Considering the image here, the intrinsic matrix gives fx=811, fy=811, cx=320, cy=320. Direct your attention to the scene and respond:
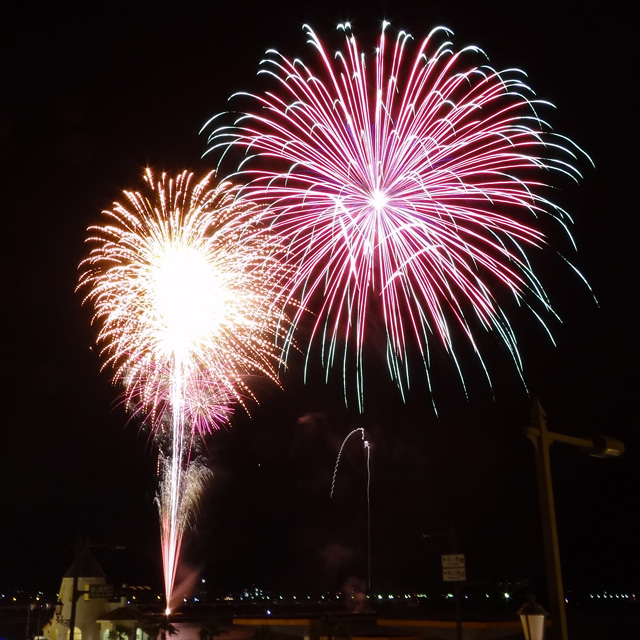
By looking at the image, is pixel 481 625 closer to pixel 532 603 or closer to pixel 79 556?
pixel 79 556

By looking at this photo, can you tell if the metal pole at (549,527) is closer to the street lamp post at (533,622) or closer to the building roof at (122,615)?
the street lamp post at (533,622)

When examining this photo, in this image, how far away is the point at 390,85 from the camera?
22562 millimetres

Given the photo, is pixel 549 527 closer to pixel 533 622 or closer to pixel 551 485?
pixel 551 485

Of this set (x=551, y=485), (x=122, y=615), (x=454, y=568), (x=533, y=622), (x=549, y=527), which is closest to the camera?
(x=549, y=527)

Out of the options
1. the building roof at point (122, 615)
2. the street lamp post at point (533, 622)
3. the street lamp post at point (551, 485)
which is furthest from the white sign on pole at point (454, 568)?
Result: the building roof at point (122, 615)

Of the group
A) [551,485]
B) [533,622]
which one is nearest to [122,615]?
[533,622]

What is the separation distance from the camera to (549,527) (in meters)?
8.68

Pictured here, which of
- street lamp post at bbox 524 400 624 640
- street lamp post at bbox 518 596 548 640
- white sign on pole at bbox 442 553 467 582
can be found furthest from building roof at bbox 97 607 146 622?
street lamp post at bbox 524 400 624 640

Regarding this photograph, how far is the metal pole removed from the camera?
28.0 feet

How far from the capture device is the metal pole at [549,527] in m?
8.53

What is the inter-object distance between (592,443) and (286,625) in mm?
23657

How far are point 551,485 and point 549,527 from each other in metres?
0.50

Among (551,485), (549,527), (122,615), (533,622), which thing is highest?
(551,485)

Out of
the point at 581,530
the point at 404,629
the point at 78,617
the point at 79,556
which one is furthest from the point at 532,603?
the point at 581,530
